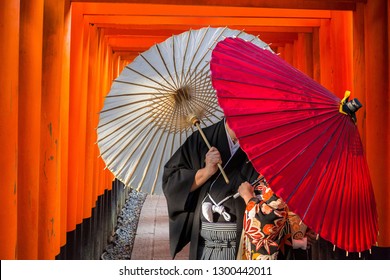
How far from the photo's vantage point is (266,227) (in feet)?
13.1

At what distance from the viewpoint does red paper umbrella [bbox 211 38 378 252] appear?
3350 millimetres

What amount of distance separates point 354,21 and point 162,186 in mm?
3650

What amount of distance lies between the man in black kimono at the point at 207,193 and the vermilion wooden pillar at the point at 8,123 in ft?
3.58

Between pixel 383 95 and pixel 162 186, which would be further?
pixel 383 95

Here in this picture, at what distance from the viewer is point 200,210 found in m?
4.59

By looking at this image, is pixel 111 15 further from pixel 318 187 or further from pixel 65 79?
pixel 318 187

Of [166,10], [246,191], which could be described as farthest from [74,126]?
[246,191]

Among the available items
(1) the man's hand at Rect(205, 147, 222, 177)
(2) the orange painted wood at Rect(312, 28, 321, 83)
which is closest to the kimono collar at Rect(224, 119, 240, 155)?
(1) the man's hand at Rect(205, 147, 222, 177)

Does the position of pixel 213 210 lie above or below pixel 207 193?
below

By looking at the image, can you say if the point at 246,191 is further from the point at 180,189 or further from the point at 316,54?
the point at 316,54

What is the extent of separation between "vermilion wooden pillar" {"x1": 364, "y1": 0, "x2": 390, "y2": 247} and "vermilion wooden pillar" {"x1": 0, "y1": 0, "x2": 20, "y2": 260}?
154 inches

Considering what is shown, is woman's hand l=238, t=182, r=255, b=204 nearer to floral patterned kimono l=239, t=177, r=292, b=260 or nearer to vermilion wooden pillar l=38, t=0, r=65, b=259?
floral patterned kimono l=239, t=177, r=292, b=260

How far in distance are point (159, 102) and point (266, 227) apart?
4.70ft
